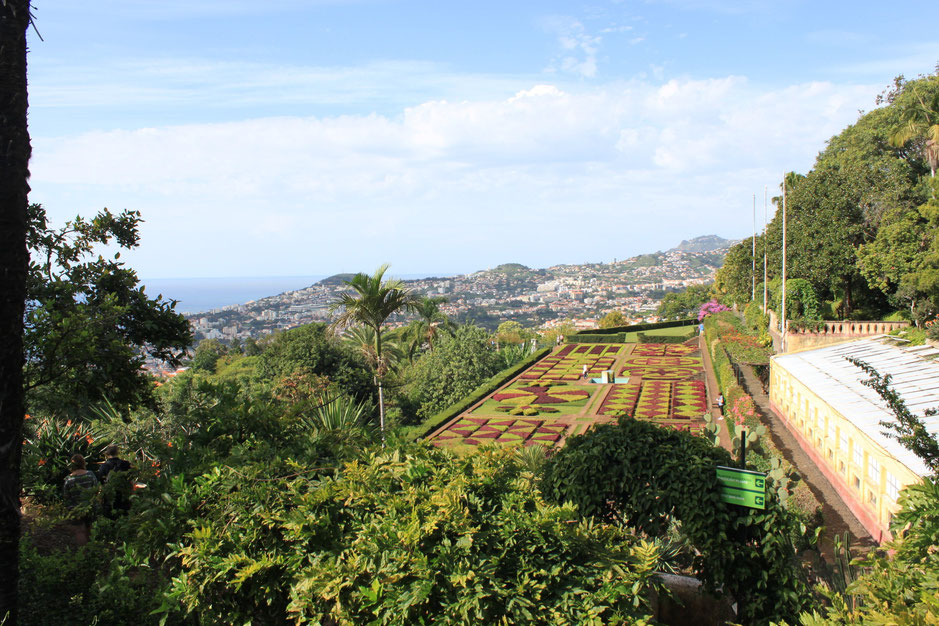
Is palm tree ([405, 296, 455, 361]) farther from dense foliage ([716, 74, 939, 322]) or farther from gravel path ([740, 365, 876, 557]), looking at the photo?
dense foliage ([716, 74, 939, 322])

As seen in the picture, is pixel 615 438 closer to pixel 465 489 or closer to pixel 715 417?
pixel 465 489

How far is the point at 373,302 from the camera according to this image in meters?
15.5

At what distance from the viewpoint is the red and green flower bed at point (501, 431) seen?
17641mm

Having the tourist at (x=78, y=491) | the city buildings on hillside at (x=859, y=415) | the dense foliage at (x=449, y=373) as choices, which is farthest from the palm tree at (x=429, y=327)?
the tourist at (x=78, y=491)

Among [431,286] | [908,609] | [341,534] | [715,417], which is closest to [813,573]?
[908,609]

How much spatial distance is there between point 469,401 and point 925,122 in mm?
23515

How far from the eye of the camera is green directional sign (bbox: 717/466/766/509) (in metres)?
4.54

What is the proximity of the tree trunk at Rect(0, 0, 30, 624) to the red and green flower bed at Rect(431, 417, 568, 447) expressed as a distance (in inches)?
529

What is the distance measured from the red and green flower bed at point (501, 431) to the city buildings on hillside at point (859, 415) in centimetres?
667

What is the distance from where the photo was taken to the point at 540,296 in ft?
566

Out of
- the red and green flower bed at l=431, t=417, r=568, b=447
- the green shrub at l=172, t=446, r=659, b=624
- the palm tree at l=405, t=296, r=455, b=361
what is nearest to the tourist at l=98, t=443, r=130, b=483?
the green shrub at l=172, t=446, r=659, b=624

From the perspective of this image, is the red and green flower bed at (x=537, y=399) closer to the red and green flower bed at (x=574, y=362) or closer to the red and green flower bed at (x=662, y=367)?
the red and green flower bed at (x=574, y=362)

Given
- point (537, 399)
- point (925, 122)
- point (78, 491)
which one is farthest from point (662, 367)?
point (78, 491)

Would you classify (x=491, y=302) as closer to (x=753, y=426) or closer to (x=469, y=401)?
(x=469, y=401)
